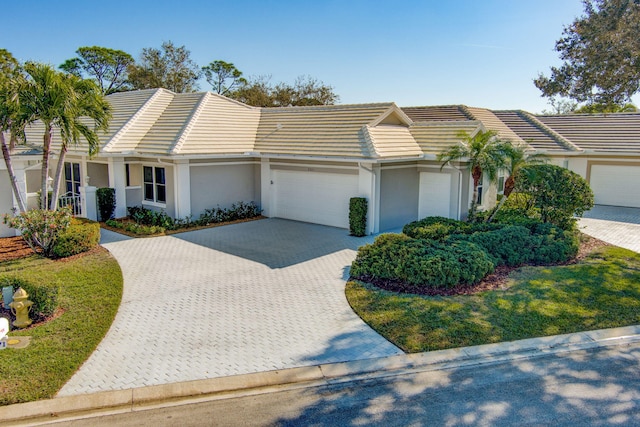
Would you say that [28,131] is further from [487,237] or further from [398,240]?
[487,237]

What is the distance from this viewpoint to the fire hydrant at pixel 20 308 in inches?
347

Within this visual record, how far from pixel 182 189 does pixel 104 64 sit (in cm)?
3999

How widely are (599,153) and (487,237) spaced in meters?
14.9

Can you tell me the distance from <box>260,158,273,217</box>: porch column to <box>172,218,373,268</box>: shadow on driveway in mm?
1197

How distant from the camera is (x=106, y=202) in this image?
60.1 ft

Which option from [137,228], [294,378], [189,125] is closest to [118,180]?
[137,228]

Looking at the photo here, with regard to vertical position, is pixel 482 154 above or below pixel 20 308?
above

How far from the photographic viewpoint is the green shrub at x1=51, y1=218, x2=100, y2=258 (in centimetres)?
1355

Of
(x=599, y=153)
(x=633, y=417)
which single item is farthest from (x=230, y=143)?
(x=599, y=153)

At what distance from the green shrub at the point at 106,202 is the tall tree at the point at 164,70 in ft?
109

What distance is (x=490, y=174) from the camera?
16297mm

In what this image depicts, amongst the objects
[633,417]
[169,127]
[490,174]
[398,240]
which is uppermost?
[169,127]

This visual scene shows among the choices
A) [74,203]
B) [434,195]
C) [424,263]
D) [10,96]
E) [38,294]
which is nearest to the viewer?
Answer: [38,294]

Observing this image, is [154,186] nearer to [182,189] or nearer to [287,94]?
[182,189]
